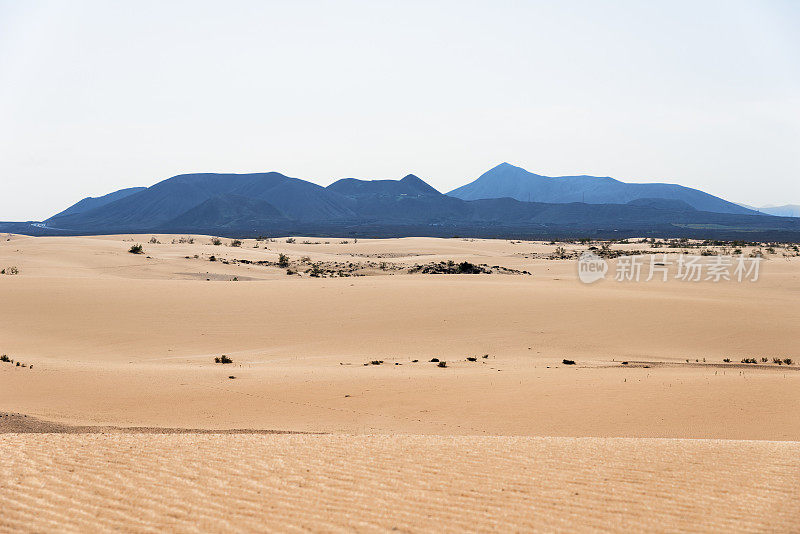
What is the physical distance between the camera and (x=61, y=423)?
880 cm

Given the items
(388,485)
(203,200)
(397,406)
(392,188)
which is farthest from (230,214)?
(388,485)

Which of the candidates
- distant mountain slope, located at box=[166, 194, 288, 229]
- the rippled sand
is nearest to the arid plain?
the rippled sand

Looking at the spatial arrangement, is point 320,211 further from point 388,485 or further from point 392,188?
point 388,485

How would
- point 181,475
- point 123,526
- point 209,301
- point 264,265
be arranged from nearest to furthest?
point 123,526
point 181,475
point 209,301
point 264,265

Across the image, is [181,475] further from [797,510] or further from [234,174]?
[234,174]

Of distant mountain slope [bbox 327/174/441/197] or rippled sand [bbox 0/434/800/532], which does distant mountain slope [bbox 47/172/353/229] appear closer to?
distant mountain slope [bbox 327/174/441/197]

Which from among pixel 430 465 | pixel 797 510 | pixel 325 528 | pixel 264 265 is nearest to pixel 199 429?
pixel 430 465

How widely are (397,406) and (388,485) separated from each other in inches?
183

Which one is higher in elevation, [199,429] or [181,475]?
[181,475]

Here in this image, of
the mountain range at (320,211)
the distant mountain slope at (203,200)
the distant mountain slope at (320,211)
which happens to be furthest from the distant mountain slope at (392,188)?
the distant mountain slope at (203,200)

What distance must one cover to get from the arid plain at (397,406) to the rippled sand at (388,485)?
3cm

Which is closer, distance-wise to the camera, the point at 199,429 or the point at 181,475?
the point at 181,475

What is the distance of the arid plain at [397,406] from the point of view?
4828 mm

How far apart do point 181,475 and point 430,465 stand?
7.18 ft
